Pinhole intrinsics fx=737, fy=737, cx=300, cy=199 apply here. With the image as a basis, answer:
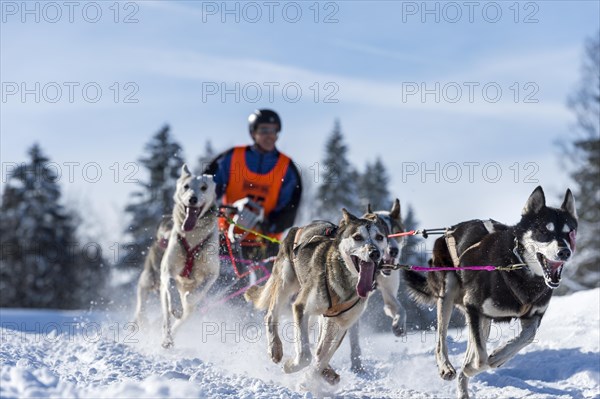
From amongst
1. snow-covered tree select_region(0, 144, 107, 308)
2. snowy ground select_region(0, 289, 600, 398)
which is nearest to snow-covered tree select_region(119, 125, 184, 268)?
snow-covered tree select_region(0, 144, 107, 308)

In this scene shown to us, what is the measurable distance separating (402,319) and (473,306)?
1.37 meters

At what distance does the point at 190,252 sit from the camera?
7445 mm

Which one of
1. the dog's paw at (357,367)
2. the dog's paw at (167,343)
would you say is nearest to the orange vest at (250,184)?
the dog's paw at (167,343)

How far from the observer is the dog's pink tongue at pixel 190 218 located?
7.39 m

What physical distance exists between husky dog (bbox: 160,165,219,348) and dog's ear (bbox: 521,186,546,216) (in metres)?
3.30

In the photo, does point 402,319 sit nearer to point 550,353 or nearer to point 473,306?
point 473,306

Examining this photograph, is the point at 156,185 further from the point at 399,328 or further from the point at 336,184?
the point at 399,328

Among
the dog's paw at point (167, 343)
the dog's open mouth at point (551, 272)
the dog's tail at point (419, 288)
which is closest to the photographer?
the dog's open mouth at point (551, 272)

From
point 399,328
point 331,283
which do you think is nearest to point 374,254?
point 331,283

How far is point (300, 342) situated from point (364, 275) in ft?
2.35

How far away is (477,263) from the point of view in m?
5.65

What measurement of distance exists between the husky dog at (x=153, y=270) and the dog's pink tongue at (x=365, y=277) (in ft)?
12.5

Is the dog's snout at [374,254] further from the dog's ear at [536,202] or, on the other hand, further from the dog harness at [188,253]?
the dog harness at [188,253]

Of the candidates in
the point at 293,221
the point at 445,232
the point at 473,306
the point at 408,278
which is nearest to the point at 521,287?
the point at 473,306
